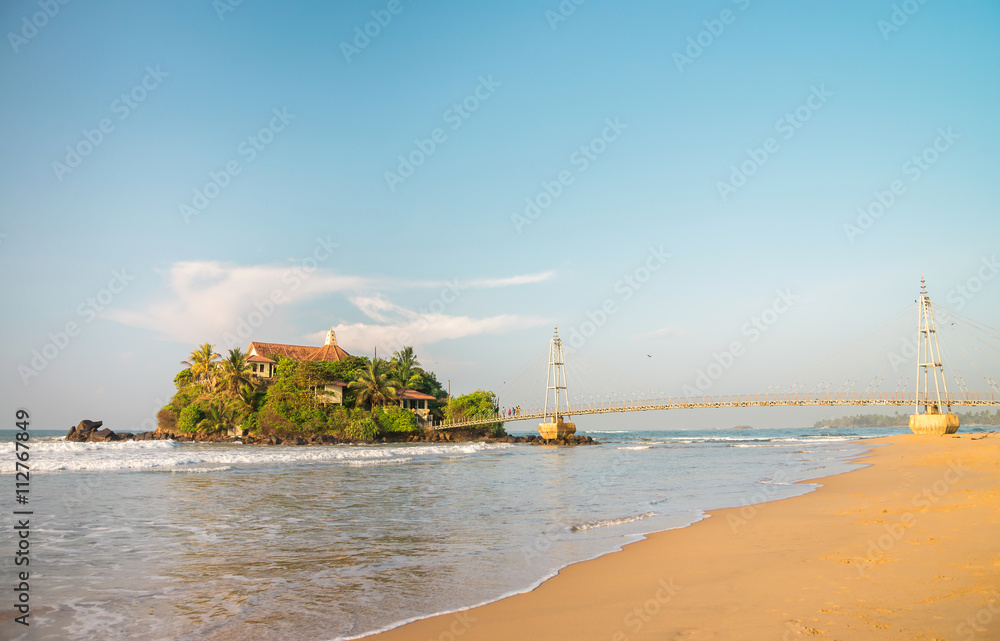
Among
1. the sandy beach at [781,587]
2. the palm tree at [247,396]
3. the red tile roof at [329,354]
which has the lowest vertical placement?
the sandy beach at [781,587]

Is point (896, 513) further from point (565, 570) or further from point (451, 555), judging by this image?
point (451, 555)

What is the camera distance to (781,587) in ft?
17.7

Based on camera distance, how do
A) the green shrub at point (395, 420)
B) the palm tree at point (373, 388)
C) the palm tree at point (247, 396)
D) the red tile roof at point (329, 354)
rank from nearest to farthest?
1. the palm tree at point (247, 396)
2. the green shrub at point (395, 420)
3. the palm tree at point (373, 388)
4. the red tile roof at point (329, 354)

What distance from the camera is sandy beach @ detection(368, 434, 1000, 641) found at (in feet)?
14.2

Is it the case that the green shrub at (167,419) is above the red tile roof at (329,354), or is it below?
below

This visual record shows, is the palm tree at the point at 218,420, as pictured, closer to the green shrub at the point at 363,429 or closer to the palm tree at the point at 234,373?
the palm tree at the point at 234,373

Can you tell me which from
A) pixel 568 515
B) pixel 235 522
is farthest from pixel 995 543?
pixel 235 522

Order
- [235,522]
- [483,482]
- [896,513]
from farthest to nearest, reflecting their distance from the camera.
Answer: [483,482], [235,522], [896,513]

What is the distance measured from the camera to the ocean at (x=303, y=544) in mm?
5188

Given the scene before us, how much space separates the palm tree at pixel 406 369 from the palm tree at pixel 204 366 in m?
18.6

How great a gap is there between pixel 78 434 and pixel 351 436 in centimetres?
2649

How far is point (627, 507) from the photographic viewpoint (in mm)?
11797

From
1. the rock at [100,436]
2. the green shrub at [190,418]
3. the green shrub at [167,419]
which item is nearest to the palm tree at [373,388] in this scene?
the green shrub at [190,418]

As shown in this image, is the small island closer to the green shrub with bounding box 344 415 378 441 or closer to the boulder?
the green shrub with bounding box 344 415 378 441
